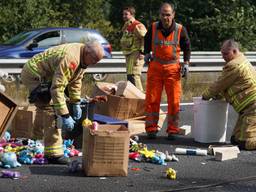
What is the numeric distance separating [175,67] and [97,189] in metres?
3.22

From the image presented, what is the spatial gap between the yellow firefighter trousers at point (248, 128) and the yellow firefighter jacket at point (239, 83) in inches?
3.4

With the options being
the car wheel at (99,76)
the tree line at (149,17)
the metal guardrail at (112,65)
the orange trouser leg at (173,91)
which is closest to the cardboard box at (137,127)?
the orange trouser leg at (173,91)

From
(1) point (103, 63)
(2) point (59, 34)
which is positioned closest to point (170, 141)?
(1) point (103, 63)

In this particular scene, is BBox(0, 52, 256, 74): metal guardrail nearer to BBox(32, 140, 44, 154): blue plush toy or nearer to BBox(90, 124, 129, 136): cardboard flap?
BBox(32, 140, 44, 154): blue plush toy

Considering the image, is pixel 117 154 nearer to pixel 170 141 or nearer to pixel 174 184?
pixel 174 184

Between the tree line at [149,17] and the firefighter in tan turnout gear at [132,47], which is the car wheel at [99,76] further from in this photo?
the tree line at [149,17]

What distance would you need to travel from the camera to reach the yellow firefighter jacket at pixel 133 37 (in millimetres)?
11930

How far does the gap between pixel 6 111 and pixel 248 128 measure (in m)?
3.31

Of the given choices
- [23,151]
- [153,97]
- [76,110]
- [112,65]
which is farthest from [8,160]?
[112,65]

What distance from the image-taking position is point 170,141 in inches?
371

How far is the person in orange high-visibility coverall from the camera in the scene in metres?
9.35

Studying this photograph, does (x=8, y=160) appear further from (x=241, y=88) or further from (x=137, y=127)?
(x=241, y=88)

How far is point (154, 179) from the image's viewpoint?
7148 millimetres

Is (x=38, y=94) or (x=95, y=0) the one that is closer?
(x=38, y=94)
